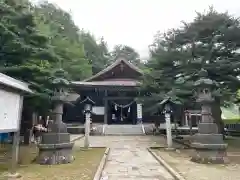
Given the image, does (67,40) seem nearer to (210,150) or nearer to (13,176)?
(210,150)

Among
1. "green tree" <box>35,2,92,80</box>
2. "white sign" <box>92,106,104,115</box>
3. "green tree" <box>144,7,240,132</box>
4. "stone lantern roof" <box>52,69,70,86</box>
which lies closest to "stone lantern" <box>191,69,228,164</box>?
"green tree" <box>144,7,240,132</box>

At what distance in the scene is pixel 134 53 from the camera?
203 feet

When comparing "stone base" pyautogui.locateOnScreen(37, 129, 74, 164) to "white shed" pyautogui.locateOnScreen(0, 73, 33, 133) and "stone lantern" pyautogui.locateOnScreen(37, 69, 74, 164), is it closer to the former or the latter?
"stone lantern" pyautogui.locateOnScreen(37, 69, 74, 164)

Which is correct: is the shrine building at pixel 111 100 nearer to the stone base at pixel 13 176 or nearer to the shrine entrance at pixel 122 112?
the shrine entrance at pixel 122 112

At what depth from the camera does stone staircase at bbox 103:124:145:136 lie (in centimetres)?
2231

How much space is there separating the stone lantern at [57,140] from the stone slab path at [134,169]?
5.16ft

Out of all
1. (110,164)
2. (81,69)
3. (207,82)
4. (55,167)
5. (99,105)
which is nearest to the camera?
(55,167)

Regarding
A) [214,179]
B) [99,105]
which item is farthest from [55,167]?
[99,105]

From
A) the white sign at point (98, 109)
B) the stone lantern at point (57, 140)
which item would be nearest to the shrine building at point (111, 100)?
the white sign at point (98, 109)

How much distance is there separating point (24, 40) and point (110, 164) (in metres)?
5.78

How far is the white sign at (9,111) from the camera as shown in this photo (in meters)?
6.08

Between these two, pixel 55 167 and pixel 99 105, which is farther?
pixel 99 105

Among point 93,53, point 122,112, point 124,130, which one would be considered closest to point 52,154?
point 124,130

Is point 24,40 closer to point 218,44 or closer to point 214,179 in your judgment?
point 214,179
